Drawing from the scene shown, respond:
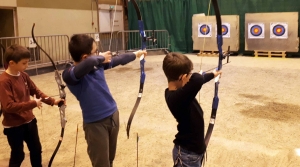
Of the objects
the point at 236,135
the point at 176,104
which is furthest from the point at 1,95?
the point at 236,135

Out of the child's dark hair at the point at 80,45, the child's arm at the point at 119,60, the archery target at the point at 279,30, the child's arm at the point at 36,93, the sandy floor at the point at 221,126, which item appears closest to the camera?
the child's dark hair at the point at 80,45

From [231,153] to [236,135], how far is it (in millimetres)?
478

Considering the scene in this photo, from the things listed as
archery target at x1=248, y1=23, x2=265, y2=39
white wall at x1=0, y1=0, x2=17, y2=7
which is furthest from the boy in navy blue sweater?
archery target at x1=248, y1=23, x2=265, y2=39

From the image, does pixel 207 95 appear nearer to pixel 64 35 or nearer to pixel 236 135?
pixel 236 135

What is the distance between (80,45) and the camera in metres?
1.82

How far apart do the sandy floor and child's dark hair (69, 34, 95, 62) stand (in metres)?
1.16

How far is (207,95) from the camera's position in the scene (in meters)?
5.02

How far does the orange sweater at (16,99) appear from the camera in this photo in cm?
203

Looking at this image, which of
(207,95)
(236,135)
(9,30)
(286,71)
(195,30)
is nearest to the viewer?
(236,135)

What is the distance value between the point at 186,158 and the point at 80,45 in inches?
31.7

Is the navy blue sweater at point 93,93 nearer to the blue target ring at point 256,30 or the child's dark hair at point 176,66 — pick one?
the child's dark hair at point 176,66

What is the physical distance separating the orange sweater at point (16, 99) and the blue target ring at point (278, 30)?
28.4 ft

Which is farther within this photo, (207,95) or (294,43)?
(294,43)

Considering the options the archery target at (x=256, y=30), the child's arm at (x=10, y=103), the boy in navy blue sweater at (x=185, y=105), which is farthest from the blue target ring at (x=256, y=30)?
the child's arm at (x=10, y=103)
